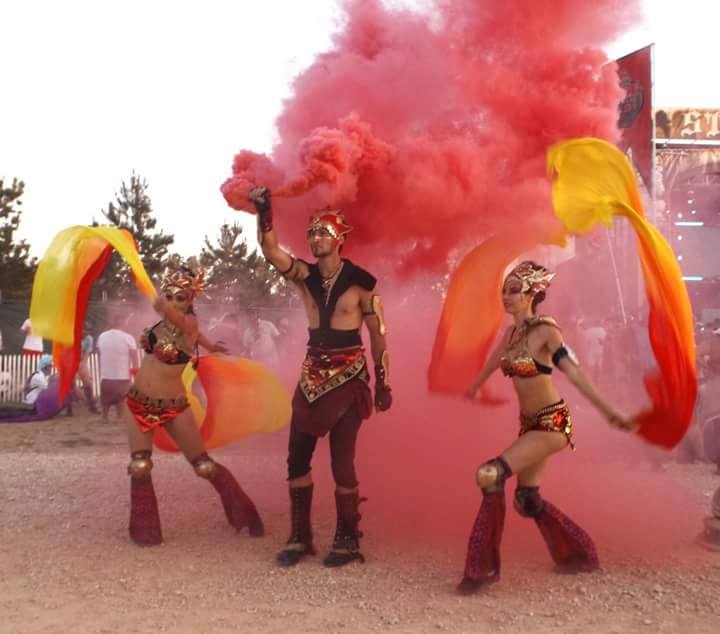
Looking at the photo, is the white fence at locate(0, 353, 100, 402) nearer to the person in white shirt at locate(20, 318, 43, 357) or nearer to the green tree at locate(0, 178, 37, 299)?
the person in white shirt at locate(20, 318, 43, 357)

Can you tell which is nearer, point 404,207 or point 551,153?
point 551,153

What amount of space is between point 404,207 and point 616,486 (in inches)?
114

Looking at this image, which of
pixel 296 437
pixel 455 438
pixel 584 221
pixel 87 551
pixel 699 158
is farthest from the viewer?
pixel 699 158

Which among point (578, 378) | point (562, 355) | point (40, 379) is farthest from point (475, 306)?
point (40, 379)

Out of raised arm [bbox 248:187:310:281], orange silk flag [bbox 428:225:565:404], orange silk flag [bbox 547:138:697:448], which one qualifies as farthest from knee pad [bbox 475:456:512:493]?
raised arm [bbox 248:187:310:281]

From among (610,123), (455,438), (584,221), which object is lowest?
(455,438)

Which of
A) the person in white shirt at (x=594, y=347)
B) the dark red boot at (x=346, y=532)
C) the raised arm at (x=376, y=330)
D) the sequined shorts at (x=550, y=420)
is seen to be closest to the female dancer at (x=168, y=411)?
the dark red boot at (x=346, y=532)

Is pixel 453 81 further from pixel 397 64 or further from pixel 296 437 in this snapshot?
pixel 296 437

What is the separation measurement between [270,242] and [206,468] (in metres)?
1.63

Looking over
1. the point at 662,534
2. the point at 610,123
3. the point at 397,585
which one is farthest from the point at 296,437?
the point at 610,123

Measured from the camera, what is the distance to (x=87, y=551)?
5.30m

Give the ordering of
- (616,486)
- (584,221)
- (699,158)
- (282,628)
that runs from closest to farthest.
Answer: (282,628)
(584,221)
(616,486)
(699,158)

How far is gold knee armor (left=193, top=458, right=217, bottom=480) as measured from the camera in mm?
5551

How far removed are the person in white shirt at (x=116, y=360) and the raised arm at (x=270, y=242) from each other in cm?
658
